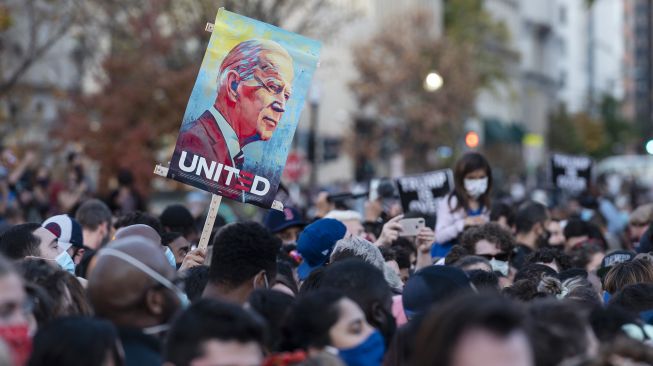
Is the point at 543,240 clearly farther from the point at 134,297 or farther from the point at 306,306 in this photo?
the point at 134,297

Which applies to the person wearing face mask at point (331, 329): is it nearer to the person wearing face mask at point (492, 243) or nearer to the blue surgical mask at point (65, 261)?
the blue surgical mask at point (65, 261)

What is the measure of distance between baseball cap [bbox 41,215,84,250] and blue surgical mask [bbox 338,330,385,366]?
15.6 ft

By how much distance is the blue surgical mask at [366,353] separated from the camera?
5789 mm

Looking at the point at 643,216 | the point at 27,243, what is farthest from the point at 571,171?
the point at 27,243

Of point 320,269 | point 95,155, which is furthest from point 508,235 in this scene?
point 95,155

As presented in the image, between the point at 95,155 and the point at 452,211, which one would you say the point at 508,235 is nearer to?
the point at 452,211

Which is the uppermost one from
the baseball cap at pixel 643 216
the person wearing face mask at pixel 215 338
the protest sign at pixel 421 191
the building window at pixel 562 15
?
the building window at pixel 562 15

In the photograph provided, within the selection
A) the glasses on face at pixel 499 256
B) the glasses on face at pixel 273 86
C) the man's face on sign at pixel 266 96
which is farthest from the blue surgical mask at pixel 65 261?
the glasses on face at pixel 499 256

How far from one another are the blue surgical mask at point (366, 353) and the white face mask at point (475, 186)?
6613mm

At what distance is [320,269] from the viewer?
25.4 ft

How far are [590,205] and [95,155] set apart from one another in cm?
1411

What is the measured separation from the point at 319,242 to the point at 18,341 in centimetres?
405

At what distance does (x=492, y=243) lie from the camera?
10.4 meters

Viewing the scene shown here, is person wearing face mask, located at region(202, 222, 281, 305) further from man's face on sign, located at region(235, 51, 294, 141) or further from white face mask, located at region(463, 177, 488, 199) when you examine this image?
white face mask, located at region(463, 177, 488, 199)
